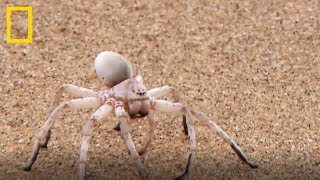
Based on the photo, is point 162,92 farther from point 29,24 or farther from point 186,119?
point 29,24

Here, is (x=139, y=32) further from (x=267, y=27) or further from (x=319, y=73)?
(x=319, y=73)

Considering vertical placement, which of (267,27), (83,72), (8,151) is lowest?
(8,151)

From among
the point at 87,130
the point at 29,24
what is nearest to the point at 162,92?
the point at 87,130

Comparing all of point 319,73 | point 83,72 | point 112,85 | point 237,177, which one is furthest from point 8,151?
point 319,73

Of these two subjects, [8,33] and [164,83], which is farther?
[8,33]

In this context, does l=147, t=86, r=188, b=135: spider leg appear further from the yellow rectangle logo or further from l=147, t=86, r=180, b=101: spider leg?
the yellow rectangle logo
